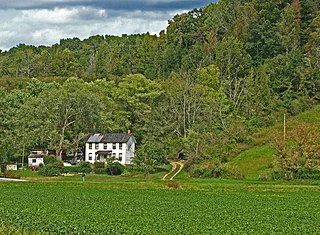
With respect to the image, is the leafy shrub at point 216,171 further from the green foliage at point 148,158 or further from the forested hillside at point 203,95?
the forested hillside at point 203,95

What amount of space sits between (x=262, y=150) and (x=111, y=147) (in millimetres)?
26889

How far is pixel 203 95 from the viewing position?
104438mm

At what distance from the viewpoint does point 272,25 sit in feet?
427

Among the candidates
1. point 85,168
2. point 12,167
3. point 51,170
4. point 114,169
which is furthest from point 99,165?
point 12,167

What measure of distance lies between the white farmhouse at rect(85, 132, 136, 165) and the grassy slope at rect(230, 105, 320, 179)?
20738 millimetres

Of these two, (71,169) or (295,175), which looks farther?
(71,169)

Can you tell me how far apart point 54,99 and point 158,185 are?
40709 millimetres

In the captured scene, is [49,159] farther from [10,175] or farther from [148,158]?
[148,158]

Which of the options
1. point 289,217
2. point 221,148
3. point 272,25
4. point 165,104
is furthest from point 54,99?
point 289,217

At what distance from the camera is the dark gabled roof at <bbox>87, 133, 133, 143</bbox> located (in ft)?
327

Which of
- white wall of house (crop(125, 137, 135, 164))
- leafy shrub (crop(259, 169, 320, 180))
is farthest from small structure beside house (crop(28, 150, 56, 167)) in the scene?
leafy shrub (crop(259, 169, 320, 180))

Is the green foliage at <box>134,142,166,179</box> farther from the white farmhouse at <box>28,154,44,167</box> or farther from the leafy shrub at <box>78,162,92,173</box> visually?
the white farmhouse at <box>28,154,44,167</box>

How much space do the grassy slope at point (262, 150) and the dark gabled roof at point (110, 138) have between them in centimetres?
2116

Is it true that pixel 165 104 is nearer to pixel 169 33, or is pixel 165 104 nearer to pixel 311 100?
pixel 311 100
